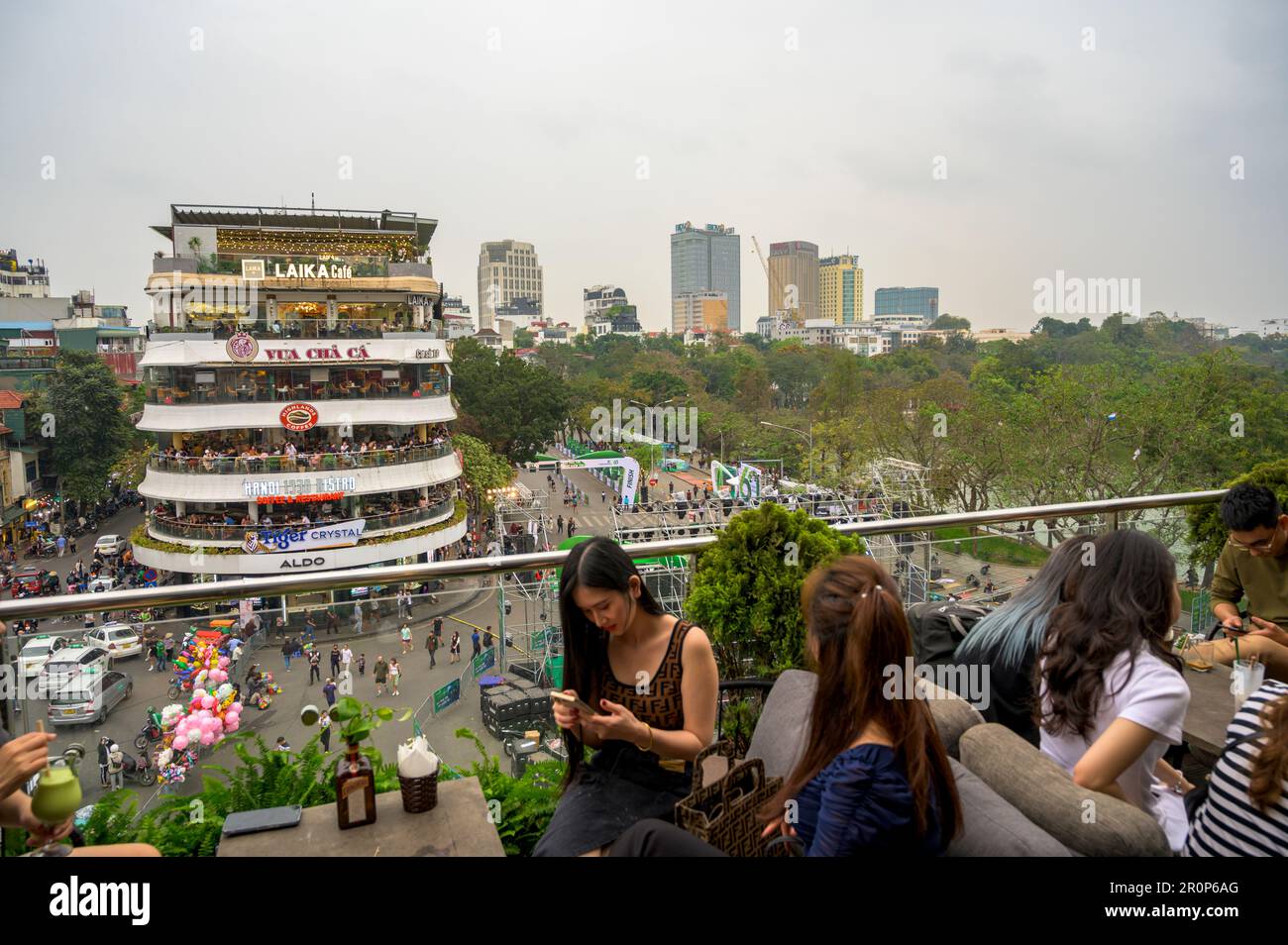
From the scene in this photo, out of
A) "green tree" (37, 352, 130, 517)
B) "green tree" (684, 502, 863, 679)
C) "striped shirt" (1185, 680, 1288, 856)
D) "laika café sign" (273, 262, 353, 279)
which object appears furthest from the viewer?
"green tree" (37, 352, 130, 517)

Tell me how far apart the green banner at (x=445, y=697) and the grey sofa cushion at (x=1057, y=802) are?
1.67 m

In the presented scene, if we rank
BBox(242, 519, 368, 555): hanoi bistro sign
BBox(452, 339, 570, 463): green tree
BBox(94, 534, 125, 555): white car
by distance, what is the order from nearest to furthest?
BBox(242, 519, 368, 555): hanoi bistro sign < BBox(94, 534, 125, 555): white car < BBox(452, 339, 570, 463): green tree

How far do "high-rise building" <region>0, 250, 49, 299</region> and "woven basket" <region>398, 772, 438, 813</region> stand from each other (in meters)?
95.8

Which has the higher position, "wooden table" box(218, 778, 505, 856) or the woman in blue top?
Answer: the woman in blue top

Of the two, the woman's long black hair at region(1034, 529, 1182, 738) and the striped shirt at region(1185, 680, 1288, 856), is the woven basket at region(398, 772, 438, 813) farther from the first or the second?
the striped shirt at region(1185, 680, 1288, 856)

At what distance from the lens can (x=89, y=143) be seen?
144875mm

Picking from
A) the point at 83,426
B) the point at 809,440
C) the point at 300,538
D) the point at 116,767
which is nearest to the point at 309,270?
the point at 300,538

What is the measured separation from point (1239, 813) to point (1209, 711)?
3.63 ft

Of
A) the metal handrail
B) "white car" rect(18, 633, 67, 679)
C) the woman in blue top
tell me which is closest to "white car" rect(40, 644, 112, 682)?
"white car" rect(18, 633, 67, 679)

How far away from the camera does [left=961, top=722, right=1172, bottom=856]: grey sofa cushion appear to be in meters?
1.52

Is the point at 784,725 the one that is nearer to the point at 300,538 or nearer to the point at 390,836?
the point at 390,836

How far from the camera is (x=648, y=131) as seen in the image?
18425cm

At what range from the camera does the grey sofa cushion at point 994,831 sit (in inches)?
58.6
